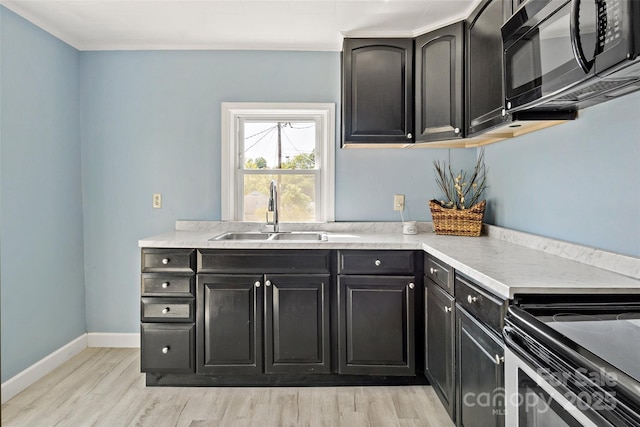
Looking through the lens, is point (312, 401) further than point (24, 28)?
No

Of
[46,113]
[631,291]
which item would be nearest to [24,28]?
[46,113]

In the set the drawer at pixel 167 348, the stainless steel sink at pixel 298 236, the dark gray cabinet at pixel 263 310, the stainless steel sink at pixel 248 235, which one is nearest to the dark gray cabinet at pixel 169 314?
the drawer at pixel 167 348

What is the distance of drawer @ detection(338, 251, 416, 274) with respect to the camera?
94.3 inches

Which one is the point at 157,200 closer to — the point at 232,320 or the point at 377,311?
the point at 232,320

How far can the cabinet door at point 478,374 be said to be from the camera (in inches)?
56.6

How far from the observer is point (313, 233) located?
9.41 ft

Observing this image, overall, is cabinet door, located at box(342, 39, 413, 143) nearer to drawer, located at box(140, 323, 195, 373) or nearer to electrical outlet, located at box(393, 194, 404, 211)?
electrical outlet, located at box(393, 194, 404, 211)

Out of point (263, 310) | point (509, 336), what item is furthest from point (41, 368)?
point (509, 336)

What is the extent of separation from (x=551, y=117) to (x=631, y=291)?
0.86 metres

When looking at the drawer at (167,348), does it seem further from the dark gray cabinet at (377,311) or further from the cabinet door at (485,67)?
the cabinet door at (485,67)

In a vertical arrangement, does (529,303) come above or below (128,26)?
below

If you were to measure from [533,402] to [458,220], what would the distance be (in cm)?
174

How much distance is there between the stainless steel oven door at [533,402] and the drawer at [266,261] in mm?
1289

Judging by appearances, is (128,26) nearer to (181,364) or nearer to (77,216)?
(77,216)
